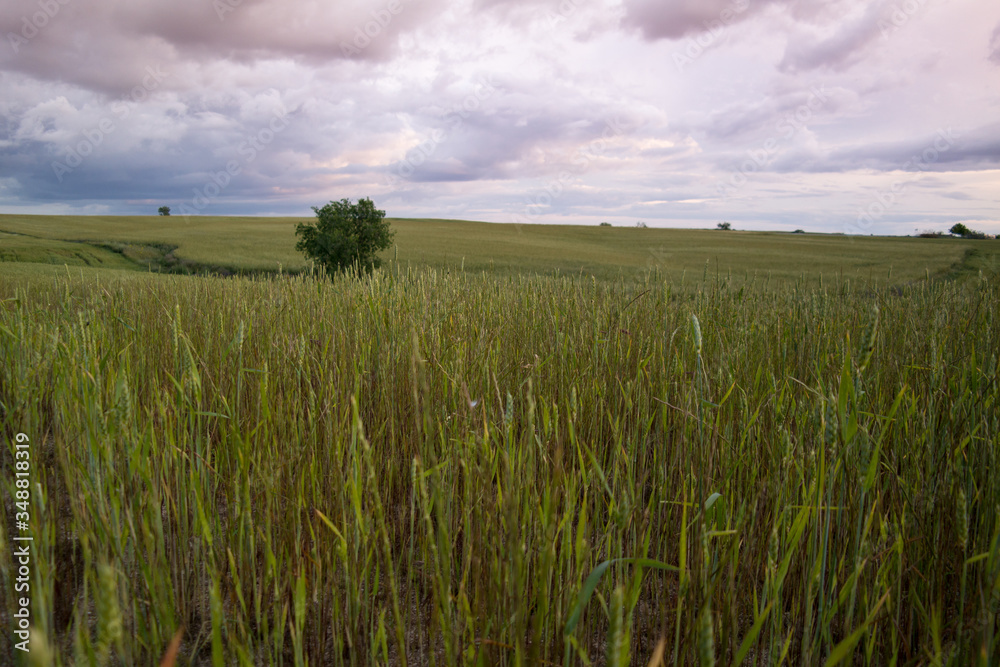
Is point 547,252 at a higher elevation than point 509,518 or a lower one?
higher

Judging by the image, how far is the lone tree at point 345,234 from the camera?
1727cm

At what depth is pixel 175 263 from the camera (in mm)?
24391

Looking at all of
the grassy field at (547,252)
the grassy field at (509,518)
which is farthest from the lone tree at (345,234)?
the grassy field at (509,518)

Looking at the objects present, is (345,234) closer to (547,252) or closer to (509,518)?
(547,252)

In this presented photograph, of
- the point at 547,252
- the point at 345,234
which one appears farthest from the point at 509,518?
the point at 547,252

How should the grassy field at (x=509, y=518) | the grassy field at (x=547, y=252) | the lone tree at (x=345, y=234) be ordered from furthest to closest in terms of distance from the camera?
the grassy field at (x=547, y=252) → the lone tree at (x=345, y=234) → the grassy field at (x=509, y=518)

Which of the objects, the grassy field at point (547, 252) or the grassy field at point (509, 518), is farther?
the grassy field at point (547, 252)

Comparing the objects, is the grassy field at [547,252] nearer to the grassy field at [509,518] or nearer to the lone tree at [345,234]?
the lone tree at [345,234]

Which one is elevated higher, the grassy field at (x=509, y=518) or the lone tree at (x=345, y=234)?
the lone tree at (x=345, y=234)

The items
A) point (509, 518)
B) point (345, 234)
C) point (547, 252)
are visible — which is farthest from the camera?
point (547, 252)

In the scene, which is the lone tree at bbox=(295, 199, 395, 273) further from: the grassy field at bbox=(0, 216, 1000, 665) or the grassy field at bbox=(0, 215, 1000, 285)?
the grassy field at bbox=(0, 216, 1000, 665)

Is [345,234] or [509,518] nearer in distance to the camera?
[509,518]

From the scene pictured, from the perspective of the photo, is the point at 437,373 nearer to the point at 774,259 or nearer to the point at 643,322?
the point at 643,322

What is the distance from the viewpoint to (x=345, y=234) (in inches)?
689
